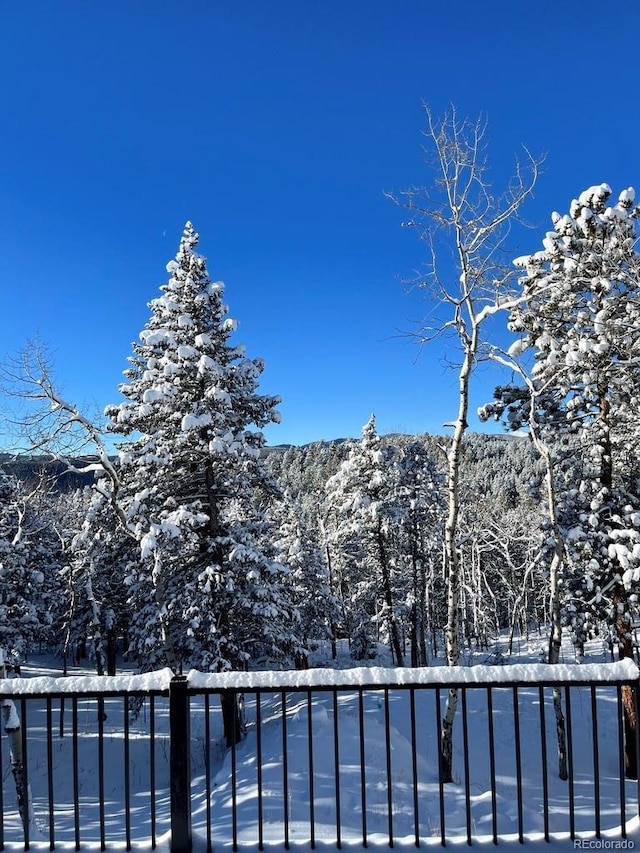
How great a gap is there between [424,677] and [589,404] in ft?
36.5

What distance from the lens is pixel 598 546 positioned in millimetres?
13195

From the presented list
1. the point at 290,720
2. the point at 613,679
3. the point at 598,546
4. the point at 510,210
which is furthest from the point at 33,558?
the point at 613,679

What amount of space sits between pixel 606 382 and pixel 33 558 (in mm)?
28513

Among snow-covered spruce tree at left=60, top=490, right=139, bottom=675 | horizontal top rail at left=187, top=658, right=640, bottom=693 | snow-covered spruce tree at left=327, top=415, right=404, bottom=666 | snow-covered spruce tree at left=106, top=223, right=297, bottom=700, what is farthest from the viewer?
snow-covered spruce tree at left=327, top=415, right=404, bottom=666

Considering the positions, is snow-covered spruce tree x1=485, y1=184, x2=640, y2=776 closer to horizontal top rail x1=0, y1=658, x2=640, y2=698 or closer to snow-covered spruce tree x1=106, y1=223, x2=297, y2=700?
snow-covered spruce tree x1=106, y1=223, x2=297, y2=700

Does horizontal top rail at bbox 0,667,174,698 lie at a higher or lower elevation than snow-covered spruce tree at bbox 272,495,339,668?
higher

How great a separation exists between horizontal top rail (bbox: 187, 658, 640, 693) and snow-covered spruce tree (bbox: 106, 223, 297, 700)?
352 inches

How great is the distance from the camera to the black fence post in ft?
12.5

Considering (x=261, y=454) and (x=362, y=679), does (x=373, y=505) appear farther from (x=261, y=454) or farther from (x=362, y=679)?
(x=362, y=679)

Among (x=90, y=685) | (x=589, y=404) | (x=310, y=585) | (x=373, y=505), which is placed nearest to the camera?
(x=90, y=685)

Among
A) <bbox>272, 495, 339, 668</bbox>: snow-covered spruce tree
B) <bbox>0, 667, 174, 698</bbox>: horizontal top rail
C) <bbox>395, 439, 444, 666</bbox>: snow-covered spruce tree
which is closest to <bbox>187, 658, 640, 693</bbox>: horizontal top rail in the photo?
<bbox>0, 667, 174, 698</bbox>: horizontal top rail

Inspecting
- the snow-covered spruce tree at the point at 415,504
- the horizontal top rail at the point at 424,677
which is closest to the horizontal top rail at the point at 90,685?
the horizontal top rail at the point at 424,677

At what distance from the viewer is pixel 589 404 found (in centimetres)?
1322

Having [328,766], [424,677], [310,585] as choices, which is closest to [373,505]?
[310,585]
